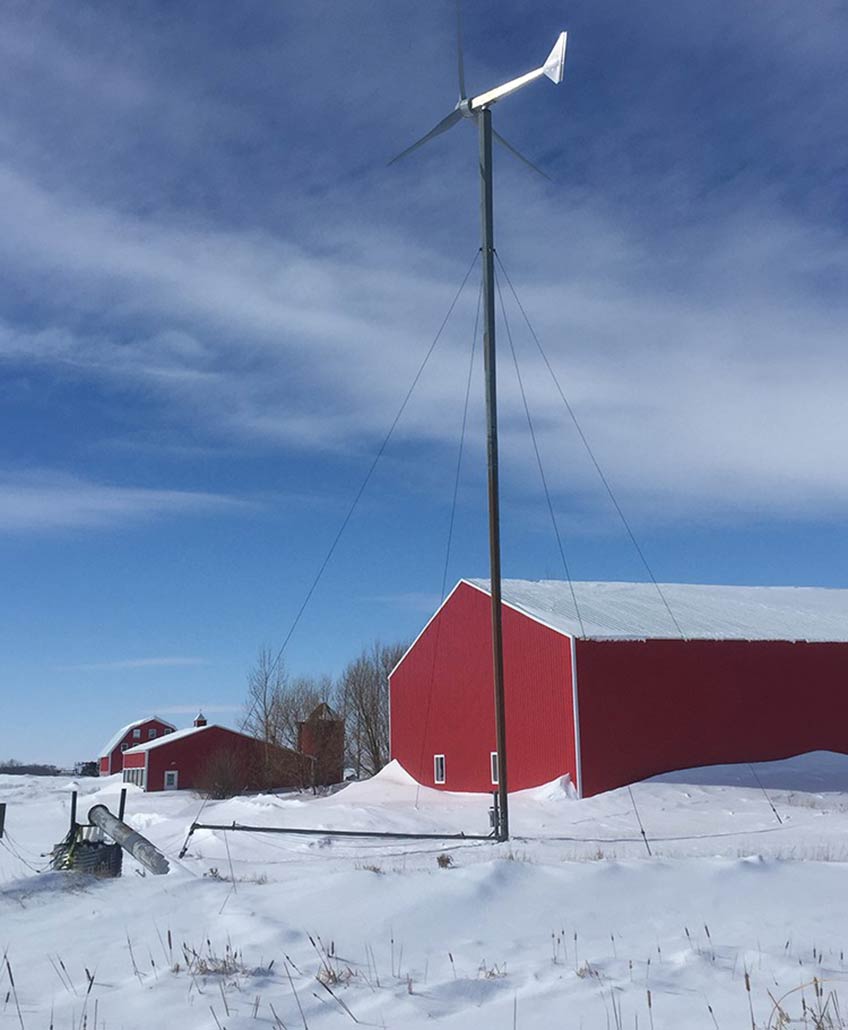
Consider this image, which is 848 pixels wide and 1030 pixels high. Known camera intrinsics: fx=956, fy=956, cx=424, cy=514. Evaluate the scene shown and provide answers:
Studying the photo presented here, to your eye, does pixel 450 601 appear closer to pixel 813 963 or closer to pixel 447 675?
pixel 447 675

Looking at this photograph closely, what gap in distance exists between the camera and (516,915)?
7574 millimetres

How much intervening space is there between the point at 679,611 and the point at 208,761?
35092 mm

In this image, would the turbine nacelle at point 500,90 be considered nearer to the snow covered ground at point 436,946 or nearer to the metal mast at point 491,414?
the metal mast at point 491,414

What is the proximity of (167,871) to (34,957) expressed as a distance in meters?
4.42

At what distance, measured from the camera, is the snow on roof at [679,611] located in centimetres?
3027

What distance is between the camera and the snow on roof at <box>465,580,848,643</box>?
30266mm

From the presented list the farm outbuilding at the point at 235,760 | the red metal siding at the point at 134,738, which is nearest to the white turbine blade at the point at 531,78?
the farm outbuilding at the point at 235,760

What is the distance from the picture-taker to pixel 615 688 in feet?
93.4

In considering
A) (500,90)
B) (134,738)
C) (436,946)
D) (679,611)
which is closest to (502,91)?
(500,90)

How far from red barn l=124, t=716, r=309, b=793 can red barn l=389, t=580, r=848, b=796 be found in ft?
72.8

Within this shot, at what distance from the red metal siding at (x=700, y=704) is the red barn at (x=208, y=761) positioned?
1224 inches

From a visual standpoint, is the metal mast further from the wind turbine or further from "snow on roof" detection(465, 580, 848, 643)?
"snow on roof" detection(465, 580, 848, 643)

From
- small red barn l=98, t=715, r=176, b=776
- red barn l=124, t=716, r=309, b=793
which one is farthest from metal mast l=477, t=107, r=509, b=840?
small red barn l=98, t=715, r=176, b=776

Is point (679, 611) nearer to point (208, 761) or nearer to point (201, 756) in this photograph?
point (208, 761)
